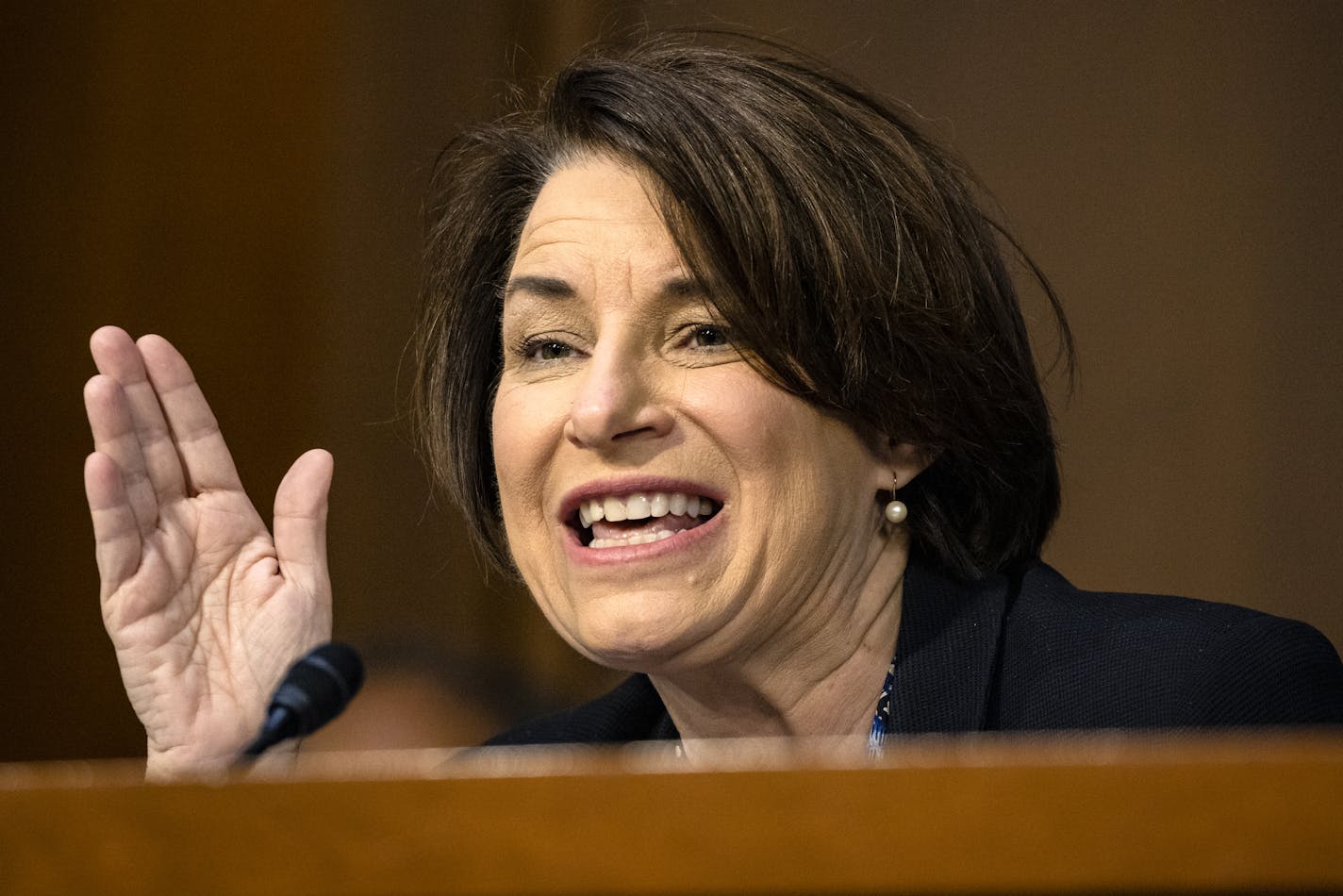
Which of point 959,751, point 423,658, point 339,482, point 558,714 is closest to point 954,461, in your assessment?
point 558,714

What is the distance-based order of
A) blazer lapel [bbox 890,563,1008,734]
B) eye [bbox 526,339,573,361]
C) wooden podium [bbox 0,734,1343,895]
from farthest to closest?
eye [bbox 526,339,573,361] → blazer lapel [bbox 890,563,1008,734] → wooden podium [bbox 0,734,1343,895]

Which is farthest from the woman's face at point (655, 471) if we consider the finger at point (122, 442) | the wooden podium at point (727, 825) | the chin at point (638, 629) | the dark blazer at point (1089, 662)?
the wooden podium at point (727, 825)

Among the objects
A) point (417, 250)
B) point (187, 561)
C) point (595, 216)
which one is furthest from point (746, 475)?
point (417, 250)

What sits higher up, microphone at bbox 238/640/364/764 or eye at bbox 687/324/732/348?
eye at bbox 687/324/732/348

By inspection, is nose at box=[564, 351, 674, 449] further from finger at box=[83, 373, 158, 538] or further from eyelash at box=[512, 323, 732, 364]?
finger at box=[83, 373, 158, 538]

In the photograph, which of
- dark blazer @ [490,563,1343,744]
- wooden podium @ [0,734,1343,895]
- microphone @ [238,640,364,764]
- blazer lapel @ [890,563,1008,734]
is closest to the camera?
wooden podium @ [0,734,1343,895]

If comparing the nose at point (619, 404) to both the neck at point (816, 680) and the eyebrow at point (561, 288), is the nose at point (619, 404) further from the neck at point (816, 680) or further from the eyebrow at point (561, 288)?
the neck at point (816, 680)

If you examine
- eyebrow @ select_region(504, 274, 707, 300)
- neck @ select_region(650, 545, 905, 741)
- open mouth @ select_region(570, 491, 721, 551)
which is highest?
eyebrow @ select_region(504, 274, 707, 300)

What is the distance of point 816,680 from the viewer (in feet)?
4.91

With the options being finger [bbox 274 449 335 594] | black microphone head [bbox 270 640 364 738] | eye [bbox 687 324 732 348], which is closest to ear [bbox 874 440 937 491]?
eye [bbox 687 324 732 348]

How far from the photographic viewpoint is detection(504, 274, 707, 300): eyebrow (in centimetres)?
140

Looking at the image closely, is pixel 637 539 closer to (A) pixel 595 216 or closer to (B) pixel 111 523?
(A) pixel 595 216

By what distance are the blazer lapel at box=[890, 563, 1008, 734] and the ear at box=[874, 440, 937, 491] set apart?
10 centimetres

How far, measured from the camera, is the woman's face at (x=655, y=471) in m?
1.38
